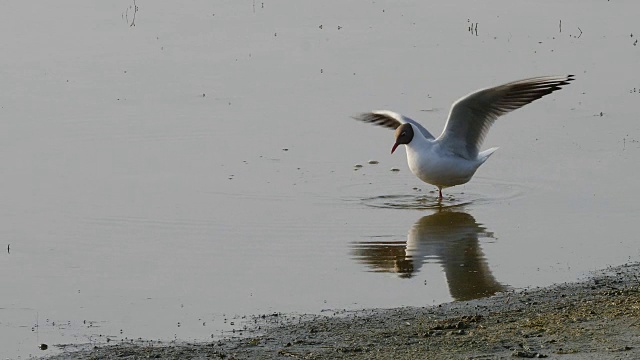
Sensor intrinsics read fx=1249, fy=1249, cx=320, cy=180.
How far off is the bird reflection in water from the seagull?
749 mm

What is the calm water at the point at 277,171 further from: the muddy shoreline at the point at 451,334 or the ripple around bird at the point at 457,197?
the muddy shoreline at the point at 451,334

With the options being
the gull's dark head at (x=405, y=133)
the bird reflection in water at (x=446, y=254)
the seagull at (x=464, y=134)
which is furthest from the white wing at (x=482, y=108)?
the bird reflection in water at (x=446, y=254)

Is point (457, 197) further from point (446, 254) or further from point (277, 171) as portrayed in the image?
point (446, 254)

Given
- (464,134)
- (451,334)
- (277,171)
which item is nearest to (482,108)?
(464,134)

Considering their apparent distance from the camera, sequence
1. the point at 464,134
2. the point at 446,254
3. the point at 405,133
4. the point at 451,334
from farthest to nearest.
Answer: the point at 464,134 < the point at 405,133 < the point at 446,254 < the point at 451,334

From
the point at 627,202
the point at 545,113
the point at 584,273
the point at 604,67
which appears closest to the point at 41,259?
the point at 584,273

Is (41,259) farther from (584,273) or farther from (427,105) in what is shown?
(427,105)

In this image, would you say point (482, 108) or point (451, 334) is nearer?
point (451, 334)

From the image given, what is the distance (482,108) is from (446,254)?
2680 mm

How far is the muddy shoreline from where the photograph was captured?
21.4 ft

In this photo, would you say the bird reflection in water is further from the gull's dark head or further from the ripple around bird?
the gull's dark head

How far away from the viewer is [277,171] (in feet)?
39.0

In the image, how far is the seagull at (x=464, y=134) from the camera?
37.8 feet

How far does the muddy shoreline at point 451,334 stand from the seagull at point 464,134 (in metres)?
3.64
